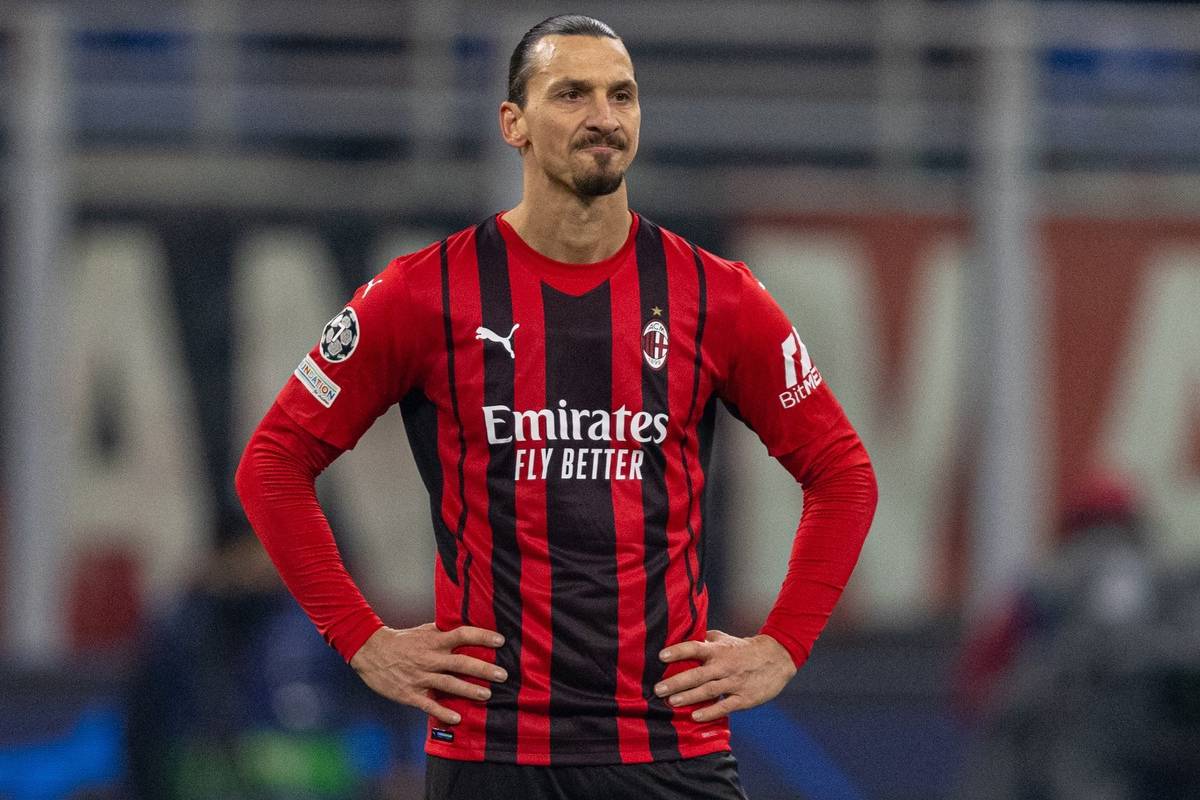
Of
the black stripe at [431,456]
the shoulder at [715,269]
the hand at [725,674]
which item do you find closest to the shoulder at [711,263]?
the shoulder at [715,269]

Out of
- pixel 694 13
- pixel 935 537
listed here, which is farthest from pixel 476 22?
pixel 935 537

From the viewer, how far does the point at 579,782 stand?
10.5 ft

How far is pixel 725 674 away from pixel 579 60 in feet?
3.35

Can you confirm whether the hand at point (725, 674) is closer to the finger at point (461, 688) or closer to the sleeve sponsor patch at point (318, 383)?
the finger at point (461, 688)

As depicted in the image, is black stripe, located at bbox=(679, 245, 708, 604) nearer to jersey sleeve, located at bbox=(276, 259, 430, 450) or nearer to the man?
the man

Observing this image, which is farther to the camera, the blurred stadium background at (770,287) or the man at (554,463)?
the blurred stadium background at (770,287)

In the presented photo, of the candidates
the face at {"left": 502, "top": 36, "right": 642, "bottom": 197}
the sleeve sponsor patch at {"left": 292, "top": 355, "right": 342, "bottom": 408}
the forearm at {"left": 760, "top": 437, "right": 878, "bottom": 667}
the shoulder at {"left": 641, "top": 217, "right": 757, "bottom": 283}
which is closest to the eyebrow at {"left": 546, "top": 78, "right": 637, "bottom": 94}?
the face at {"left": 502, "top": 36, "right": 642, "bottom": 197}

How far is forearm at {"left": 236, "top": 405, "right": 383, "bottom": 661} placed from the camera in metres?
3.25

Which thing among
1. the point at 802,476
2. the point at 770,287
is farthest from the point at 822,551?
the point at 770,287

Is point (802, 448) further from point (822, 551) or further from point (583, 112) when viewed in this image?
point (583, 112)

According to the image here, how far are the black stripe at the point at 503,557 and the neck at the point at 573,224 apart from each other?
0.54 feet

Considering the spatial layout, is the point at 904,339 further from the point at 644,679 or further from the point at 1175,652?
the point at 644,679

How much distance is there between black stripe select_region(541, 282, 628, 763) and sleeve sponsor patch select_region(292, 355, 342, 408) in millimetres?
354

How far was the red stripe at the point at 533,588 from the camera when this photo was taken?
318 cm
